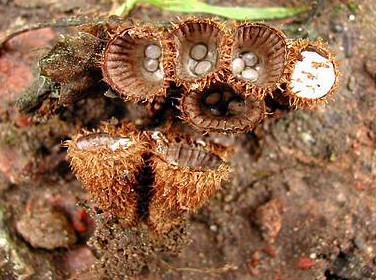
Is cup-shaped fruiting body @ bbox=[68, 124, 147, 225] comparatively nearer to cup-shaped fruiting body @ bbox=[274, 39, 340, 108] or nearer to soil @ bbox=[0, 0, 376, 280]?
soil @ bbox=[0, 0, 376, 280]

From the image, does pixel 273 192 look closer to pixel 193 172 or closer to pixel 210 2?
pixel 193 172

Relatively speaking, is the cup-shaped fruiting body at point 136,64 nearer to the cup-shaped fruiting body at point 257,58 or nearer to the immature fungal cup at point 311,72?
the cup-shaped fruiting body at point 257,58

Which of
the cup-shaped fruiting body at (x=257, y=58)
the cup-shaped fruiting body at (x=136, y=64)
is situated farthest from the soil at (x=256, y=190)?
the cup-shaped fruiting body at (x=257, y=58)

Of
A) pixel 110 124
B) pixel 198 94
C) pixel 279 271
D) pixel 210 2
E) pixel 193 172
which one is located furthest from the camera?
pixel 210 2

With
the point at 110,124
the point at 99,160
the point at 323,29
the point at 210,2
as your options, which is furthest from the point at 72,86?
the point at 323,29

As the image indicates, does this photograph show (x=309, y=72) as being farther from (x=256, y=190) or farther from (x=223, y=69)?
(x=256, y=190)

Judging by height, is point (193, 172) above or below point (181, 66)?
below
